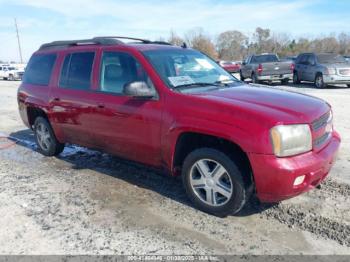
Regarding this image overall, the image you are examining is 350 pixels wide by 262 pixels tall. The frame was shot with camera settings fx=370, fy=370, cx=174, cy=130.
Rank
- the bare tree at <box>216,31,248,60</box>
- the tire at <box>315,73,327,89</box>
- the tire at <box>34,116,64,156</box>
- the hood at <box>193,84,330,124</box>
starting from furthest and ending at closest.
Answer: the bare tree at <box>216,31,248,60</box>
the tire at <box>315,73,327,89</box>
the tire at <box>34,116,64,156</box>
the hood at <box>193,84,330,124</box>

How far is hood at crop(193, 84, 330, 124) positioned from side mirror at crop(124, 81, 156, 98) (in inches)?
24.0

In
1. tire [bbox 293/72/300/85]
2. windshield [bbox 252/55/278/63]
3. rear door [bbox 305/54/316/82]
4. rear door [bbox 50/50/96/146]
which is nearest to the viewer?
rear door [bbox 50/50/96/146]

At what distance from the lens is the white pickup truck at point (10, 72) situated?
39.0m

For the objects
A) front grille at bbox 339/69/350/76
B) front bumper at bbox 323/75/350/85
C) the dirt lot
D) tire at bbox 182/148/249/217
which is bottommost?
front bumper at bbox 323/75/350/85

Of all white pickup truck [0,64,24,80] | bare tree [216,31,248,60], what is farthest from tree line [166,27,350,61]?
white pickup truck [0,64,24,80]

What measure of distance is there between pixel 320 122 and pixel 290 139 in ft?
1.90

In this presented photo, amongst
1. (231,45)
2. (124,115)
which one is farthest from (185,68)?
(231,45)

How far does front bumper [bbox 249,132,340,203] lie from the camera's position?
340 centimetres

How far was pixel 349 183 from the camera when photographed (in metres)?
4.80

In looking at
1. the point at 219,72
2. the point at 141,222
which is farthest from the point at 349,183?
the point at 141,222

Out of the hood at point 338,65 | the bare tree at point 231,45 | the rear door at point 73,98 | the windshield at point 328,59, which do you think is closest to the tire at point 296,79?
the windshield at point 328,59

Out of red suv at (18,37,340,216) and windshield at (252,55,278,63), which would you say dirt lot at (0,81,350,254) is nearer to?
red suv at (18,37,340,216)

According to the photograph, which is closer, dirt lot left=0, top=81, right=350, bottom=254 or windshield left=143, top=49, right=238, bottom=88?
dirt lot left=0, top=81, right=350, bottom=254

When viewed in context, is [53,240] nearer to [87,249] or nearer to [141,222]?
[87,249]
